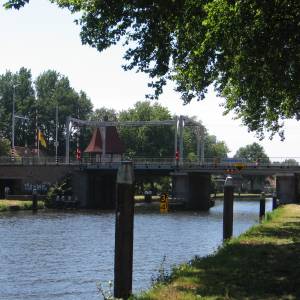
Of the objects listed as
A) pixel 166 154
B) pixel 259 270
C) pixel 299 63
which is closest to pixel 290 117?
pixel 299 63

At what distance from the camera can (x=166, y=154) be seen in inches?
4786

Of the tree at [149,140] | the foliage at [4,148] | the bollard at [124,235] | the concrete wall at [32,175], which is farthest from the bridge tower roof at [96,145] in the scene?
the bollard at [124,235]

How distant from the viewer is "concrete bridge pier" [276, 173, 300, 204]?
6012 cm

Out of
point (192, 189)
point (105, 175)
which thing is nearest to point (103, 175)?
point (105, 175)

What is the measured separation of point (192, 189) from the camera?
73438mm

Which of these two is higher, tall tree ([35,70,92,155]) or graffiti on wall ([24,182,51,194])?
tall tree ([35,70,92,155])

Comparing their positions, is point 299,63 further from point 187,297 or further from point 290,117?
point 290,117

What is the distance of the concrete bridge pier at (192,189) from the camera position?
71562 millimetres

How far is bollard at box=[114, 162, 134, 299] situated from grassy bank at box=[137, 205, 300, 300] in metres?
0.53

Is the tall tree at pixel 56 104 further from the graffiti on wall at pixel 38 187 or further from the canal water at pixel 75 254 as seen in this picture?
the canal water at pixel 75 254

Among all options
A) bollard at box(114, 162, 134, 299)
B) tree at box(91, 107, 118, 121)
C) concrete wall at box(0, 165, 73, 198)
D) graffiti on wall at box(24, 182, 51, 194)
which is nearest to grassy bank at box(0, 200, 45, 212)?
graffiti on wall at box(24, 182, 51, 194)

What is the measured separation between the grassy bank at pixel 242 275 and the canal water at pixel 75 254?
3275 mm

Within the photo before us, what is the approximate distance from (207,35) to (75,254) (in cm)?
1457

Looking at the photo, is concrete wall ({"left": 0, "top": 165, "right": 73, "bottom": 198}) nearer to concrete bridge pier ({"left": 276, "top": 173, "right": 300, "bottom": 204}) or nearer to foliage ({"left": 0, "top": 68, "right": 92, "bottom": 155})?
concrete bridge pier ({"left": 276, "top": 173, "right": 300, "bottom": 204})
